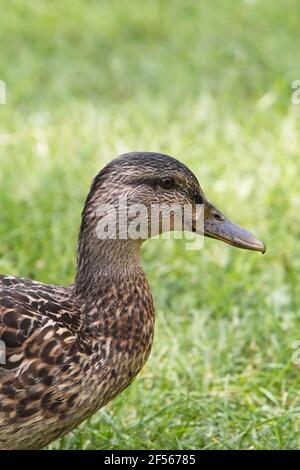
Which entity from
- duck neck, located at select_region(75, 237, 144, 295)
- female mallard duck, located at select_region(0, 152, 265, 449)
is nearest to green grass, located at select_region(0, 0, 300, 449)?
female mallard duck, located at select_region(0, 152, 265, 449)

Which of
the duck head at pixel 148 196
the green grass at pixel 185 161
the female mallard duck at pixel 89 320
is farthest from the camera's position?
the green grass at pixel 185 161

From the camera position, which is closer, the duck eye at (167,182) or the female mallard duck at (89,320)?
the female mallard duck at (89,320)

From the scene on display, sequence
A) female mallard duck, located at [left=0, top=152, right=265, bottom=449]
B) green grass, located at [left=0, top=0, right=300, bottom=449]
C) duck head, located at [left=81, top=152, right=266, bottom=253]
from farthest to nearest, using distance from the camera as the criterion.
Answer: green grass, located at [left=0, top=0, right=300, bottom=449] → duck head, located at [left=81, top=152, right=266, bottom=253] → female mallard duck, located at [left=0, top=152, right=265, bottom=449]

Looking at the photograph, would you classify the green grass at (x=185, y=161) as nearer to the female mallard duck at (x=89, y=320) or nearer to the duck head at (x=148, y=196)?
the female mallard duck at (x=89, y=320)

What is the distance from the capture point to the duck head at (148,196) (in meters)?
2.62

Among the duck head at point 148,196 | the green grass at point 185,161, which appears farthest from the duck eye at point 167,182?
the green grass at point 185,161

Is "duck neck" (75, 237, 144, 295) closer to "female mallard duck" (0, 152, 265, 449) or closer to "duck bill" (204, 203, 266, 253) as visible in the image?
"female mallard duck" (0, 152, 265, 449)

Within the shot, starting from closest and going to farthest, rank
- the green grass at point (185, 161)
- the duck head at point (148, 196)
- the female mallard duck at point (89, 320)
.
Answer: the female mallard duck at point (89, 320) → the duck head at point (148, 196) → the green grass at point (185, 161)

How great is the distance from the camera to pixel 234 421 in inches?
118

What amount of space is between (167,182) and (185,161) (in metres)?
2.22

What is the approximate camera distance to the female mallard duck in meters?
2.42
